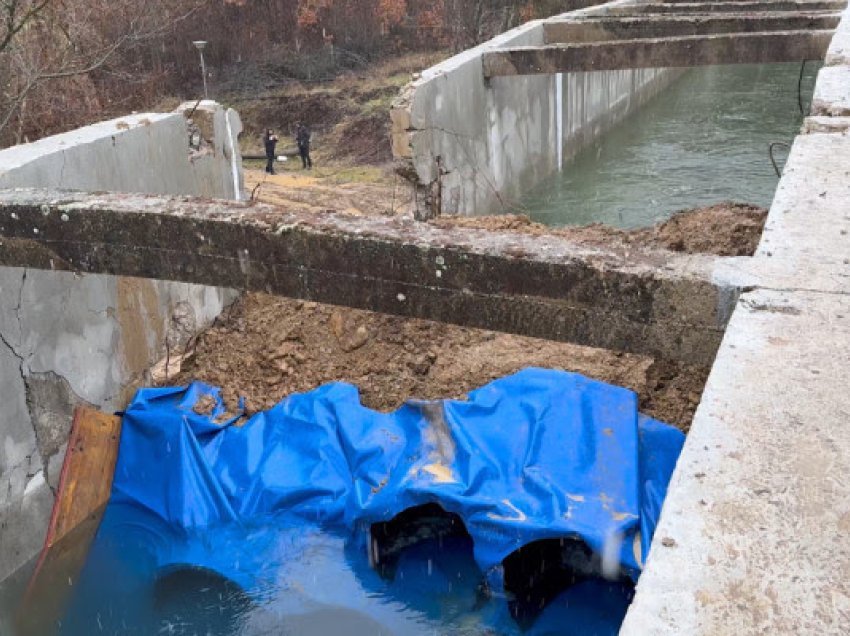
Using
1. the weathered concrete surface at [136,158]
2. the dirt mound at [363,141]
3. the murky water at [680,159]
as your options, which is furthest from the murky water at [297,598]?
the dirt mound at [363,141]

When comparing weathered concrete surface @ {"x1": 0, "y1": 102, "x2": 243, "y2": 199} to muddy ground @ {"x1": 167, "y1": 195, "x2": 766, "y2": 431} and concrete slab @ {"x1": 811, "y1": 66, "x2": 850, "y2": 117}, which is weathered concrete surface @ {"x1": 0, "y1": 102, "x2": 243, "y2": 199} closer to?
muddy ground @ {"x1": 167, "y1": 195, "x2": 766, "y2": 431}

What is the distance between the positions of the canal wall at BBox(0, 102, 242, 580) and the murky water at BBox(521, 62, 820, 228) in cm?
605

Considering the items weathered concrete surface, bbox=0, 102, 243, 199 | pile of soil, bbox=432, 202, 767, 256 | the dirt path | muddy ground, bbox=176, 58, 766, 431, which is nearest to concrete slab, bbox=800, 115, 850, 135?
muddy ground, bbox=176, 58, 766, 431

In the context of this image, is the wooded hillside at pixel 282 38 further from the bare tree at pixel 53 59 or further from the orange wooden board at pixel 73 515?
the orange wooden board at pixel 73 515

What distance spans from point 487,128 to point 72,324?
6.40 m

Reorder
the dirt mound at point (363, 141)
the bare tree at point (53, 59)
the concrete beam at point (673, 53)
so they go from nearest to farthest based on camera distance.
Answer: the concrete beam at point (673, 53), the bare tree at point (53, 59), the dirt mound at point (363, 141)

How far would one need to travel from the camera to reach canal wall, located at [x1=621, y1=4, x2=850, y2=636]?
5.27 ft

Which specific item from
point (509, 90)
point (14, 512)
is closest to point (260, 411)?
point (14, 512)

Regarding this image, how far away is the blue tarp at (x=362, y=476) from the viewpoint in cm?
495

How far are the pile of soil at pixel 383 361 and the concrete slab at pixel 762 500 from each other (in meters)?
3.24

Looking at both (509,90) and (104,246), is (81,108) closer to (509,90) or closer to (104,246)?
(509,90)

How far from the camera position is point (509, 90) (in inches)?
456

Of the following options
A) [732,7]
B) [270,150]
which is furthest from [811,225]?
[270,150]

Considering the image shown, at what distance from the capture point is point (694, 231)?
24.3ft
